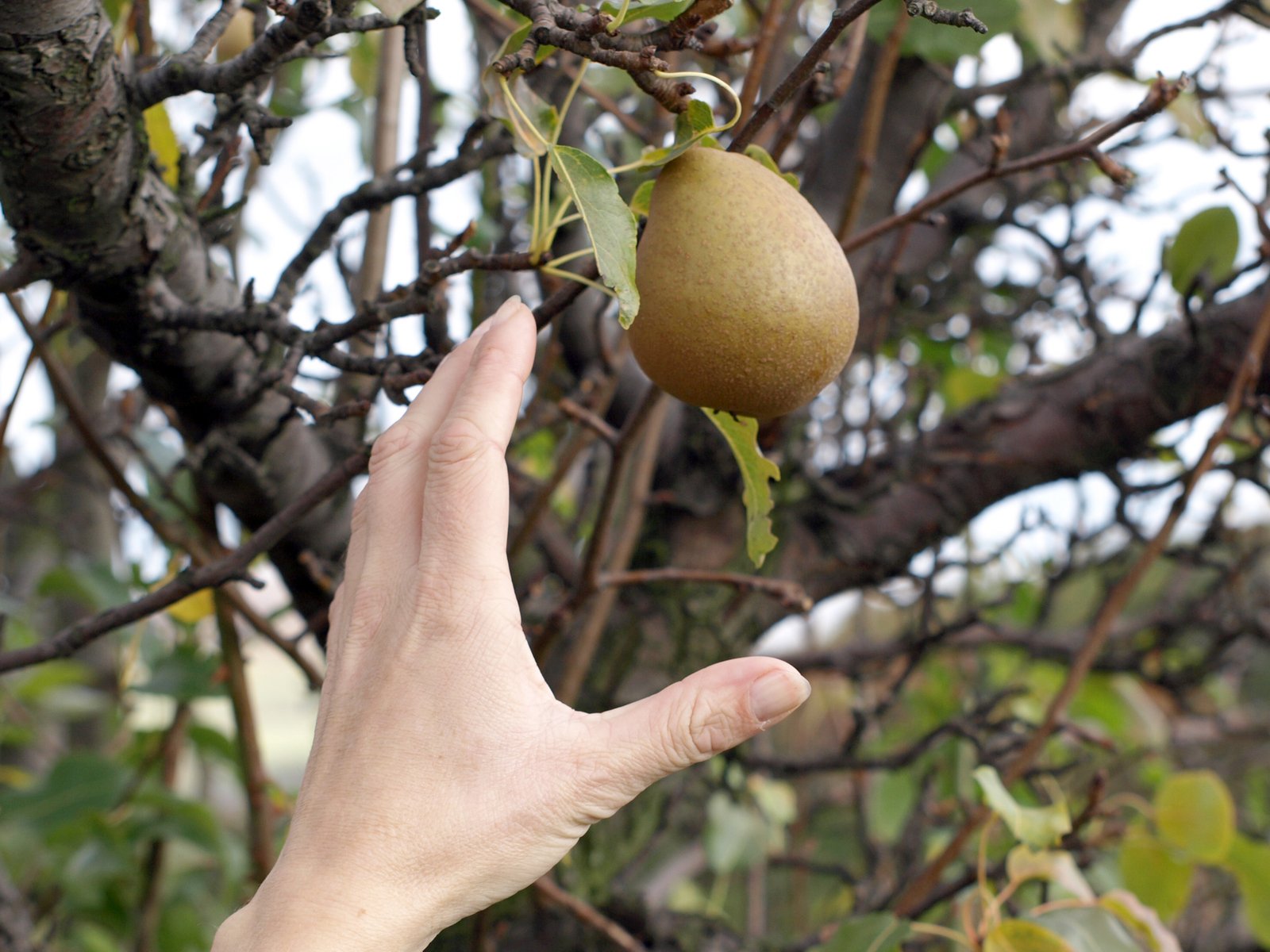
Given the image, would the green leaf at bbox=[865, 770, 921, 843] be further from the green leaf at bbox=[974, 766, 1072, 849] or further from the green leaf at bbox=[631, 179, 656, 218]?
the green leaf at bbox=[631, 179, 656, 218]

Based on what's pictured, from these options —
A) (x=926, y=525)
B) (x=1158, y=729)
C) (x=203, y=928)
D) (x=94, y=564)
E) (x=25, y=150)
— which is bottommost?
(x=1158, y=729)

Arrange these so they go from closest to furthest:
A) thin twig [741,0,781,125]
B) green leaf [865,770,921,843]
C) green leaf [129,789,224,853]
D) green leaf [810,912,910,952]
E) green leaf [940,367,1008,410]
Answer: thin twig [741,0,781,125], green leaf [810,912,910,952], green leaf [129,789,224,853], green leaf [940,367,1008,410], green leaf [865,770,921,843]

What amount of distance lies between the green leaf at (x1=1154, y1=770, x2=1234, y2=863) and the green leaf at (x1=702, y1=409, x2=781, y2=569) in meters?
0.78

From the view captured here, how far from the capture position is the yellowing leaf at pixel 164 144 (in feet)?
2.67

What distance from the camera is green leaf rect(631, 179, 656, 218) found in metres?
0.65

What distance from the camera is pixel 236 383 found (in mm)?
894

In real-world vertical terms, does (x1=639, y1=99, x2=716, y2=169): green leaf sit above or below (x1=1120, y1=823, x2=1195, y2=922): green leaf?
above

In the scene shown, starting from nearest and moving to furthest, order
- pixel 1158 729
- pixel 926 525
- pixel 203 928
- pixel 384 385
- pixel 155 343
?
1. pixel 384 385
2. pixel 155 343
3. pixel 926 525
4. pixel 203 928
5. pixel 1158 729

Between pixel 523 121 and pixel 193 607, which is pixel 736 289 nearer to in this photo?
pixel 523 121

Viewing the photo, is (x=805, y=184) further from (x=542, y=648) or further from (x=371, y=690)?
(x=371, y=690)

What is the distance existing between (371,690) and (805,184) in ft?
3.31

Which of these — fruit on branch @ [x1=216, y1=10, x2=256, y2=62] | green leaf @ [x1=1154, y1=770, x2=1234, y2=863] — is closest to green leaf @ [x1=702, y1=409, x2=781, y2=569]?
green leaf @ [x1=1154, y1=770, x2=1234, y2=863]

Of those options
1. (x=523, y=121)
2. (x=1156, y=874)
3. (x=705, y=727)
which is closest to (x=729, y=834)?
(x=1156, y=874)

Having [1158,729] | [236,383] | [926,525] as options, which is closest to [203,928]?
[236,383]
